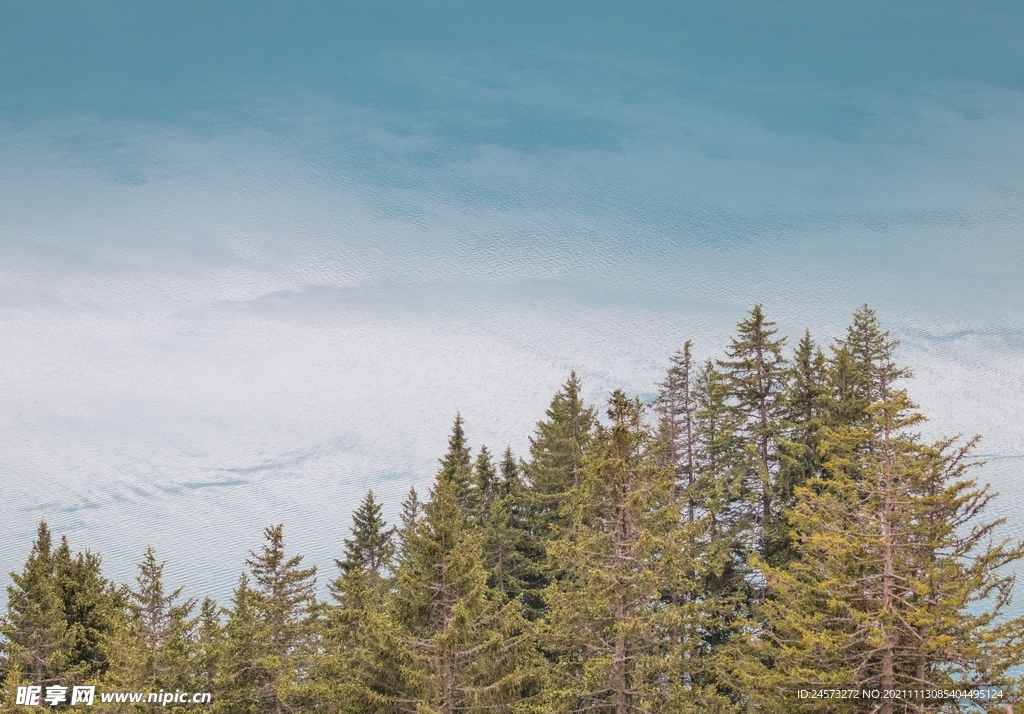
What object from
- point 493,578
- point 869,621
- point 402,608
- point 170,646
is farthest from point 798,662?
point 493,578

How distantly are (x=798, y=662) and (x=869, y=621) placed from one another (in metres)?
2.34

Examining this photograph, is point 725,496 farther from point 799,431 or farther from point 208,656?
point 208,656

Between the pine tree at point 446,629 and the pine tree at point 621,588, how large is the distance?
135 centimetres

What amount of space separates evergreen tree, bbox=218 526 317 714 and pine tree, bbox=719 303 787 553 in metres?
17.5

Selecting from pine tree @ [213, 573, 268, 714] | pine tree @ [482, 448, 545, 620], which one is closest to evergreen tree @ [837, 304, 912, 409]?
pine tree @ [482, 448, 545, 620]

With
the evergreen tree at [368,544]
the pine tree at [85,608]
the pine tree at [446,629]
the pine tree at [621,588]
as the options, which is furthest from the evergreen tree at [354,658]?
the evergreen tree at [368,544]

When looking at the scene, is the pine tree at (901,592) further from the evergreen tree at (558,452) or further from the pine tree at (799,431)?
the evergreen tree at (558,452)

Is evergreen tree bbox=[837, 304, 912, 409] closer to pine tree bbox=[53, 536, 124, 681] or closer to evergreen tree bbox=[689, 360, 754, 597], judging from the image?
evergreen tree bbox=[689, 360, 754, 597]

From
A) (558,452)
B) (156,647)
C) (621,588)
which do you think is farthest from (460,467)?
(621,588)

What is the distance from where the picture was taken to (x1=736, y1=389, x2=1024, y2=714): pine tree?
21359 mm

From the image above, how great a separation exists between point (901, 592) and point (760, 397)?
607 inches

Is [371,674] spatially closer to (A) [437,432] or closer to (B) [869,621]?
(B) [869,621]

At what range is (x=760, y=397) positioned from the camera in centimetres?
3700

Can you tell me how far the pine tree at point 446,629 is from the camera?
81.6ft
